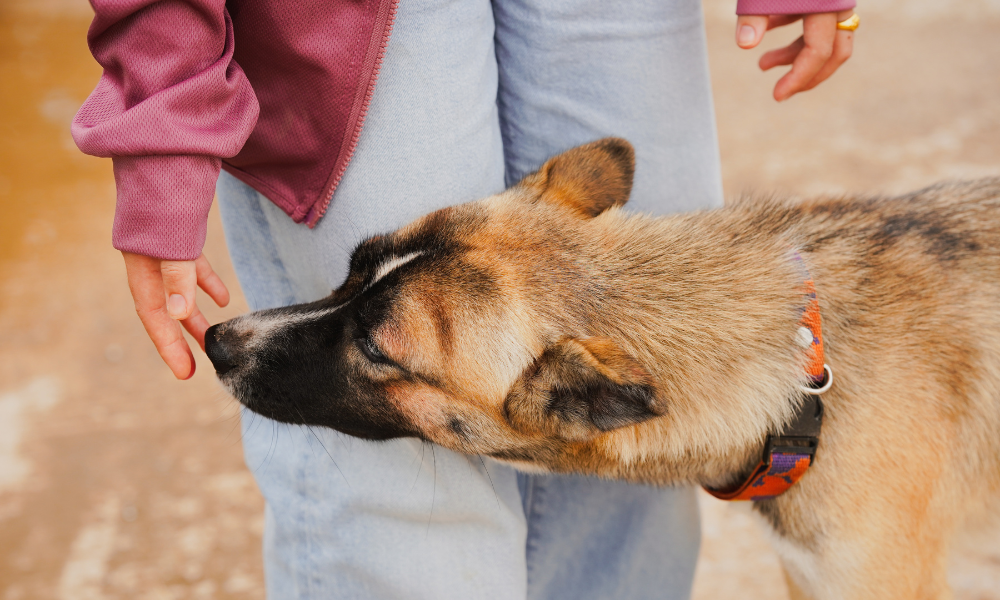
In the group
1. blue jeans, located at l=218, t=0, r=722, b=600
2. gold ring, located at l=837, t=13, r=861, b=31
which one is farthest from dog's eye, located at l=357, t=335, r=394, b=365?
gold ring, located at l=837, t=13, r=861, b=31

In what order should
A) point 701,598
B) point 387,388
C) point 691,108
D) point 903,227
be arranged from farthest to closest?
point 701,598
point 691,108
point 903,227
point 387,388

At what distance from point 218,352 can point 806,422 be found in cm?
152

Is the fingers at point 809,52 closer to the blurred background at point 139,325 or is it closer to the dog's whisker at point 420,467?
the blurred background at point 139,325

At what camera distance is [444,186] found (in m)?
2.03

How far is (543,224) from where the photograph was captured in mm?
2027

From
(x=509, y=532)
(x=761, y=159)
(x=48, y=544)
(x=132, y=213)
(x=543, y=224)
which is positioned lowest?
(x=761, y=159)

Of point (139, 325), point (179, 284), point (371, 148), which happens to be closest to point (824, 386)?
point (371, 148)

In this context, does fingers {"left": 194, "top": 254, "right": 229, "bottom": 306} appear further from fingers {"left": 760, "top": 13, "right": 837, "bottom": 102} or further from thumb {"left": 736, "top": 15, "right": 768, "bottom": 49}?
fingers {"left": 760, "top": 13, "right": 837, "bottom": 102}

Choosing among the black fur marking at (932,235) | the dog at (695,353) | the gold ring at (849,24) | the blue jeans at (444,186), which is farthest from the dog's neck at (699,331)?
the gold ring at (849,24)

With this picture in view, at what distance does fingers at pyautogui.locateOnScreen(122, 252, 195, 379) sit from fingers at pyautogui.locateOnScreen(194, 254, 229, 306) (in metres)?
0.19

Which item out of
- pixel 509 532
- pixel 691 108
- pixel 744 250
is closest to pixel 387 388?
pixel 509 532

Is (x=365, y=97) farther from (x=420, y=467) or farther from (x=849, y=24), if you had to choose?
(x=849, y=24)

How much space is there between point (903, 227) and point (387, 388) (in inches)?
57.5

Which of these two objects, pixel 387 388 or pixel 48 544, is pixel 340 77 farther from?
pixel 48 544
